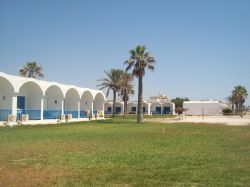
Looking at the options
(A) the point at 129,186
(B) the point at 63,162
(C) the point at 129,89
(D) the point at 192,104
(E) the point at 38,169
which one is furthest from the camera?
(D) the point at 192,104

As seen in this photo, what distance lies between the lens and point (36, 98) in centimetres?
4366

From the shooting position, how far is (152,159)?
1258 centimetres

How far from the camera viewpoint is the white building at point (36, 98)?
37.1 meters

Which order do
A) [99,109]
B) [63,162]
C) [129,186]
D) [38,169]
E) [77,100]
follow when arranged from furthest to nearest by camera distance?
[99,109], [77,100], [63,162], [38,169], [129,186]

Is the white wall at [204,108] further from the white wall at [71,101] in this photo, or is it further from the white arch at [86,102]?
the white wall at [71,101]

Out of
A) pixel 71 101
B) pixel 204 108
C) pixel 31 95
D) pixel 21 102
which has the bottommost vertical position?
pixel 204 108

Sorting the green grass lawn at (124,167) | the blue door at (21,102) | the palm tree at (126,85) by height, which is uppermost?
the palm tree at (126,85)

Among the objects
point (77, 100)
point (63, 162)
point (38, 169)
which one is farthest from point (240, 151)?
point (77, 100)

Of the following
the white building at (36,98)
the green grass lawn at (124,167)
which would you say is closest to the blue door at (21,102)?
the white building at (36,98)

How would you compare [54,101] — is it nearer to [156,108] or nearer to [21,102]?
[21,102]

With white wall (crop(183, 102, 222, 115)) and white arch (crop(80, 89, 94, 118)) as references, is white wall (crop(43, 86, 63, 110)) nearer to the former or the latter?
white arch (crop(80, 89, 94, 118))

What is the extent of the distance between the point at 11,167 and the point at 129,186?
438cm

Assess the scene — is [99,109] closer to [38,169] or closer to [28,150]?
[28,150]

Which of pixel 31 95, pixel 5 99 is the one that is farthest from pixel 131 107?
pixel 5 99
